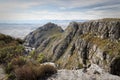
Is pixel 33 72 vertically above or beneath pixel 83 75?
above

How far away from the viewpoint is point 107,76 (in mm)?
11227

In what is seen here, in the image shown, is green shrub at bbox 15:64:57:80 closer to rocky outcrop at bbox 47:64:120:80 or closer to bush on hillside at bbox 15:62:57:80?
bush on hillside at bbox 15:62:57:80

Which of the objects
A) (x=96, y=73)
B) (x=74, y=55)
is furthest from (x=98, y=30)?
(x=96, y=73)

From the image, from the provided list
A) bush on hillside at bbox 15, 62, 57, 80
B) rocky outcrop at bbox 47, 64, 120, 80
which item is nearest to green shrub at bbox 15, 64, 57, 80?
bush on hillside at bbox 15, 62, 57, 80

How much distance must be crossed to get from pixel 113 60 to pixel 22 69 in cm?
12542

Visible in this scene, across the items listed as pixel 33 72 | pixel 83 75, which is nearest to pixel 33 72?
pixel 33 72

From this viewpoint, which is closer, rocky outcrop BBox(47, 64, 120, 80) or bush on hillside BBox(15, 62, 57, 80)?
bush on hillside BBox(15, 62, 57, 80)

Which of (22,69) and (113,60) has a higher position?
(22,69)

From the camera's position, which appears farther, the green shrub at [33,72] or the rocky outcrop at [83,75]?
the rocky outcrop at [83,75]

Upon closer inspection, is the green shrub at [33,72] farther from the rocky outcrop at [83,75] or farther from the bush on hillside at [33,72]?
the rocky outcrop at [83,75]

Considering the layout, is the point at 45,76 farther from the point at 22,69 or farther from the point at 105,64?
the point at 105,64

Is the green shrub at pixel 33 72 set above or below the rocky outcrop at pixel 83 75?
above

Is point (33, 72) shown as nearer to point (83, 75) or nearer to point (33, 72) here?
point (33, 72)

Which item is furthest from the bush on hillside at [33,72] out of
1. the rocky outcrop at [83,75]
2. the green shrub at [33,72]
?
the rocky outcrop at [83,75]
